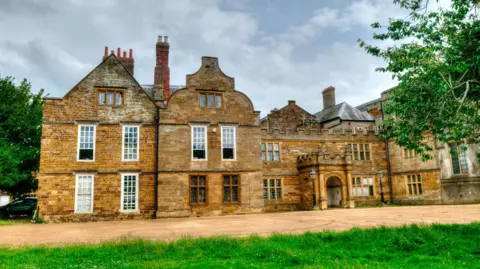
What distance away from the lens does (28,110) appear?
99.9 feet

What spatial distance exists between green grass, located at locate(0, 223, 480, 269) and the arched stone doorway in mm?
22858

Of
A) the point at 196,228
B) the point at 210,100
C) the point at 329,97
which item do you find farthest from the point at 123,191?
the point at 329,97

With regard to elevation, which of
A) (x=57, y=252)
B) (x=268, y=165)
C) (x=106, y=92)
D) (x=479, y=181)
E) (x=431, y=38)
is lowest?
(x=57, y=252)

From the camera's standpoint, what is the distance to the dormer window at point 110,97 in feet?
81.9

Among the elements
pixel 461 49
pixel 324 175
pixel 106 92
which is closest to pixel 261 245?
pixel 461 49

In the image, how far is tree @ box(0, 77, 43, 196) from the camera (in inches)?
1016

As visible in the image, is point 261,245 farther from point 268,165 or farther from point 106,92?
point 268,165

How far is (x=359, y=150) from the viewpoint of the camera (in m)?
35.7

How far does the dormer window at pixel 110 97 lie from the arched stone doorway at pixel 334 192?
20.7 metres

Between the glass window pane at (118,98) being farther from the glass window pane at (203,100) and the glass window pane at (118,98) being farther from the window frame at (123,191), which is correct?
the glass window pane at (203,100)

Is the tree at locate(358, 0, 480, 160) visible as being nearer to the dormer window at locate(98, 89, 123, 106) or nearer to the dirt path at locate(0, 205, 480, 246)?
the dirt path at locate(0, 205, 480, 246)

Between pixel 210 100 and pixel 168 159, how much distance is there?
5.46 metres

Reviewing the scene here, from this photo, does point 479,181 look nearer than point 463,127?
No

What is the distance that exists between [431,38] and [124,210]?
20311 millimetres
